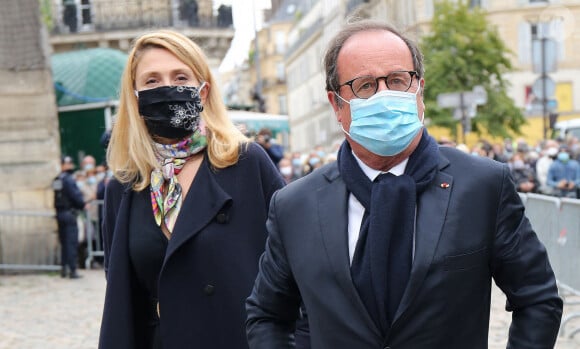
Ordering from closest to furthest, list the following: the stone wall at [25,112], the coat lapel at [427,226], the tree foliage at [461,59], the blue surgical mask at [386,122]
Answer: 1. the coat lapel at [427,226]
2. the blue surgical mask at [386,122]
3. the stone wall at [25,112]
4. the tree foliage at [461,59]

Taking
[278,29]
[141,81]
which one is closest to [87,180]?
[141,81]

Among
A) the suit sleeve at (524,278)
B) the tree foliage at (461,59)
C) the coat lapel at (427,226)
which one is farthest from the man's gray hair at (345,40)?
the tree foliage at (461,59)

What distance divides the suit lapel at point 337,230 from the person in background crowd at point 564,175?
751 inches

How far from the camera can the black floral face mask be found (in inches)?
181

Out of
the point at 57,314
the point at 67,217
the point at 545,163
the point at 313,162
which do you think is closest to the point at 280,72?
the point at 313,162

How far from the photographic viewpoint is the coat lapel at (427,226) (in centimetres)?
294

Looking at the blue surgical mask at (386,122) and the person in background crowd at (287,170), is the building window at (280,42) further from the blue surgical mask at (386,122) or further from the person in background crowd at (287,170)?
the blue surgical mask at (386,122)

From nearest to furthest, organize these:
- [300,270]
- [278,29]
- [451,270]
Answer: [451,270], [300,270], [278,29]

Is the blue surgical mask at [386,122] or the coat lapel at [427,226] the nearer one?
the coat lapel at [427,226]

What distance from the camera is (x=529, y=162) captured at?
25.9 meters

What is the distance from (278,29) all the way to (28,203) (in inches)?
4661

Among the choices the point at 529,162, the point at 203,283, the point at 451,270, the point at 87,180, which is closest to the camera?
the point at 451,270

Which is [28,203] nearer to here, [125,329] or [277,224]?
Answer: [125,329]

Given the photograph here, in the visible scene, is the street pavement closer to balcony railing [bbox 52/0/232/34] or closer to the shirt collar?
the shirt collar
